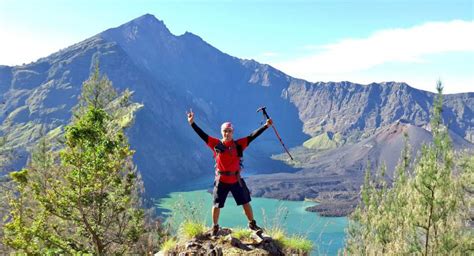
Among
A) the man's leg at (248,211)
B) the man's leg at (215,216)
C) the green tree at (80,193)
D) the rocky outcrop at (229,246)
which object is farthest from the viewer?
the green tree at (80,193)

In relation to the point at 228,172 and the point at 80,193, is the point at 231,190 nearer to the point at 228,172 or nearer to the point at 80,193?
the point at 228,172

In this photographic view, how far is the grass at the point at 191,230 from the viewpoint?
31.3ft

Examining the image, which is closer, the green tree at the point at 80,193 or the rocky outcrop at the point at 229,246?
the rocky outcrop at the point at 229,246

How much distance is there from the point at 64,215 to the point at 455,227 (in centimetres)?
1512

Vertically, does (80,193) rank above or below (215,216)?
below

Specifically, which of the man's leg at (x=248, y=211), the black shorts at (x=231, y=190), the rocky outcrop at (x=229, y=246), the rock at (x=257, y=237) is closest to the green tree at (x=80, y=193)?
the rocky outcrop at (x=229, y=246)

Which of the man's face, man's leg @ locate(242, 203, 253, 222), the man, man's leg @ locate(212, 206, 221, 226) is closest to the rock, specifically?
man's leg @ locate(242, 203, 253, 222)

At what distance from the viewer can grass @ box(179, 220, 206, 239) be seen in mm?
9539

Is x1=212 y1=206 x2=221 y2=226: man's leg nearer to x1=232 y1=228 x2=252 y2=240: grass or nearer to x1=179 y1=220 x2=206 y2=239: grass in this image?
x1=179 y1=220 x2=206 y2=239: grass

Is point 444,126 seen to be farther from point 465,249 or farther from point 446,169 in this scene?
point 465,249

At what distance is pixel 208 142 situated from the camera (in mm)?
10055

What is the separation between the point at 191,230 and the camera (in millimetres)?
9539

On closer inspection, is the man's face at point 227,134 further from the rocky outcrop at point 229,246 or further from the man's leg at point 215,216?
the rocky outcrop at point 229,246

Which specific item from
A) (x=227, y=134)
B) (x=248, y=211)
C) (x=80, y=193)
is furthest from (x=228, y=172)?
(x=80, y=193)
